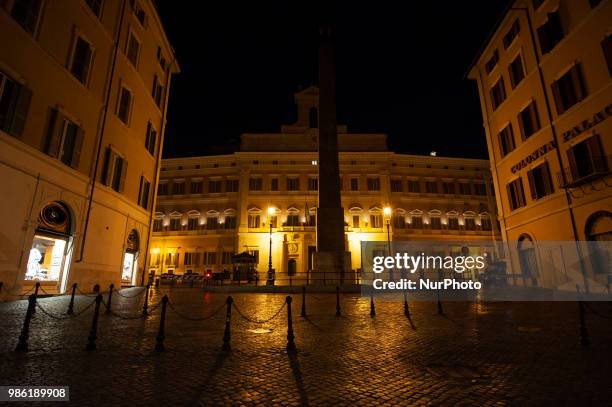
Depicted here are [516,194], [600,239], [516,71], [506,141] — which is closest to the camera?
[600,239]

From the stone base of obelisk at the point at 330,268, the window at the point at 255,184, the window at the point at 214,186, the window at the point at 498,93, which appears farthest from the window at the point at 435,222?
the window at the point at 214,186

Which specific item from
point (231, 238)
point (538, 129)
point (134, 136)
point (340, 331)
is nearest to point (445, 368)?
A: point (340, 331)

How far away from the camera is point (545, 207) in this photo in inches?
654

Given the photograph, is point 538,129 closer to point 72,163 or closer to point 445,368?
point 445,368

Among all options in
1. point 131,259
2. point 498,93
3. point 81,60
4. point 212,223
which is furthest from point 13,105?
point 212,223

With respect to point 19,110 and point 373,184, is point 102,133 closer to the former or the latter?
point 19,110

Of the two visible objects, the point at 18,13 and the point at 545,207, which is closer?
the point at 18,13

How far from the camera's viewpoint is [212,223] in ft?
119

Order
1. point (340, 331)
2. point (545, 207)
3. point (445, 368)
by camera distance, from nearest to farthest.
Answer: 1. point (445, 368)
2. point (340, 331)
3. point (545, 207)

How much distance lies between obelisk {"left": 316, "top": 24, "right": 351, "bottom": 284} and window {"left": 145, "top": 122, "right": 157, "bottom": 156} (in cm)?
1098

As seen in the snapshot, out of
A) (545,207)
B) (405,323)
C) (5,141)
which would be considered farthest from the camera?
(545,207)

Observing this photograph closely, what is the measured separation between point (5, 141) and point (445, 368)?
531 inches

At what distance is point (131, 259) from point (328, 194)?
12275mm

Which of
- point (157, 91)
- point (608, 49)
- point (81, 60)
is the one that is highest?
point (157, 91)
